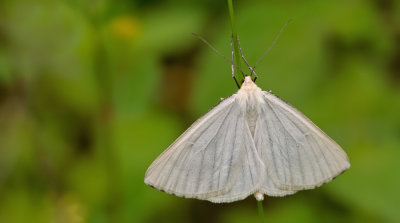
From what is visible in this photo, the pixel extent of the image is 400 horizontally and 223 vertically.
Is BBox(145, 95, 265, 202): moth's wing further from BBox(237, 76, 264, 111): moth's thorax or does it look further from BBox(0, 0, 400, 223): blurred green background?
BBox(0, 0, 400, 223): blurred green background

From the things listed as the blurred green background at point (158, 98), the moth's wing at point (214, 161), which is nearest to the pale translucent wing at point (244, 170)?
the moth's wing at point (214, 161)

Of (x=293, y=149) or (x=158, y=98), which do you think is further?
(x=158, y=98)

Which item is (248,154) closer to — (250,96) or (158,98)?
(250,96)

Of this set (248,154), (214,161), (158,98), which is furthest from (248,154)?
(158,98)

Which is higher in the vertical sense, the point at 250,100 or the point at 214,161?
the point at 250,100

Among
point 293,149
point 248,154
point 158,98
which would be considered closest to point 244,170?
point 248,154

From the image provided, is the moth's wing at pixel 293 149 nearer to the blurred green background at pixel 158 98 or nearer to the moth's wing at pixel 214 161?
the moth's wing at pixel 214 161

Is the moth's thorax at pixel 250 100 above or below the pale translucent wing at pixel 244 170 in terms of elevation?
above

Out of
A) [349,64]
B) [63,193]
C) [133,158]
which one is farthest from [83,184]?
[349,64]
